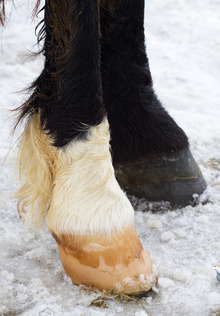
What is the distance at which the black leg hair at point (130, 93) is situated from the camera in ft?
4.12

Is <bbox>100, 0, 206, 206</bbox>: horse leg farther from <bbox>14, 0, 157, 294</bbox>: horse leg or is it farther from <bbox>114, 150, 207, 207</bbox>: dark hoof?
<bbox>14, 0, 157, 294</bbox>: horse leg

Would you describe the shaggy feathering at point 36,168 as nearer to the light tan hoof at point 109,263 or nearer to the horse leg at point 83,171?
the horse leg at point 83,171

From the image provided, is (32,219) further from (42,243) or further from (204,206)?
(204,206)

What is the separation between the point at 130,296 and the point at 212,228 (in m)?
0.39

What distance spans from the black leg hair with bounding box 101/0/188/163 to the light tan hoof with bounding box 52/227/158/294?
1.38 feet

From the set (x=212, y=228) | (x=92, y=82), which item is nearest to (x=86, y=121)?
(x=92, y=82)

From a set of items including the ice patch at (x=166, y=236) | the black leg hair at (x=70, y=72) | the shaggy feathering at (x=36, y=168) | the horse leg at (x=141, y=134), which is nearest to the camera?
the black leg hair at (x=70, y=72)

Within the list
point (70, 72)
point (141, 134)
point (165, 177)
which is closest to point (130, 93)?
point (141, 134)

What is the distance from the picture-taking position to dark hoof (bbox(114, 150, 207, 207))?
4.34 ft

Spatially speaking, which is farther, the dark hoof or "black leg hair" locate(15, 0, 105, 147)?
the dark hoof

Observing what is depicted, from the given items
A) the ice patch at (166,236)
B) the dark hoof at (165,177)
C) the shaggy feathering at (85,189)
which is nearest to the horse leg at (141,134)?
the dark hoof at (165,177)

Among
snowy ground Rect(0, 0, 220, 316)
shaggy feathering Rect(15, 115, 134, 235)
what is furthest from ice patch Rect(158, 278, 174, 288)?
shaggy feathering Rect(15, 115, 134, 235)

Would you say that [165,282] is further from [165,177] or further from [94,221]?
[165,177]

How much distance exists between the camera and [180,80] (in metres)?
2.38
